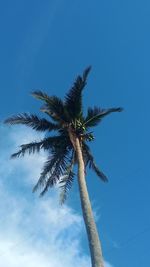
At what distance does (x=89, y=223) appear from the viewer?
17.0 m

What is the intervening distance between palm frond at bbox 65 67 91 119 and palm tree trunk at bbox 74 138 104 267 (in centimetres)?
268

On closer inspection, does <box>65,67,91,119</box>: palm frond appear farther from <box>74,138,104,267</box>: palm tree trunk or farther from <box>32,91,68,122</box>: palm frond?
<box>74,138,104,267</box>: palm tree trunk

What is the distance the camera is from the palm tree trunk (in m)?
15.5

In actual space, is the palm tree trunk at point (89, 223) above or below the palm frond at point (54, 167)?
below

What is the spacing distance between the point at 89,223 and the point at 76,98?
7736mm

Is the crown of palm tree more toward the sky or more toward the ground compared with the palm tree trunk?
more toward the sky

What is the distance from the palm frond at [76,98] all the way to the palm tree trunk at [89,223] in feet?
8.80

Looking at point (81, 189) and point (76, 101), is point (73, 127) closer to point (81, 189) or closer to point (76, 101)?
point (76, 101)

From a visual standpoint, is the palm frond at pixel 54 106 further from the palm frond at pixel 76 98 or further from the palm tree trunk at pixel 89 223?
the palm tree trunk at pixel 89 223

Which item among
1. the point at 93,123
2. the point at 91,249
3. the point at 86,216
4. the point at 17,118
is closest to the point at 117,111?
the point at 93,123

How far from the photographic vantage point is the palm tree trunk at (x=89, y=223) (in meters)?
15.5

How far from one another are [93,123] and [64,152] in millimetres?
2248

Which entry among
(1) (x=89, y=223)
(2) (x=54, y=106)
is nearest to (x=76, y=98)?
(2) (x=54, y=106)

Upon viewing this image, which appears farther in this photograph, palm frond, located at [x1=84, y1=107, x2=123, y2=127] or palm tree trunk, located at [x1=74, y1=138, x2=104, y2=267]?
palm frond, located at [x1=84, y1=107, x2=123, y2=127]
